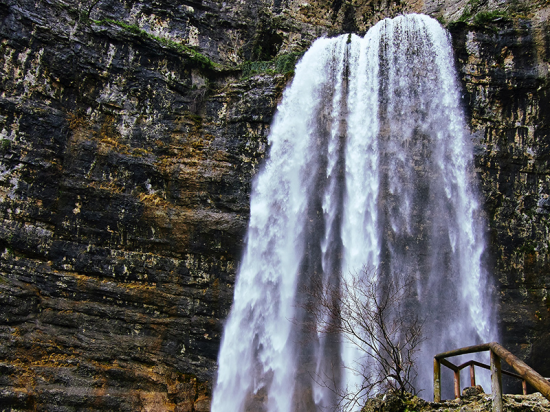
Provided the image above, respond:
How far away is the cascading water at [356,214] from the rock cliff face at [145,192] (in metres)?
0.73

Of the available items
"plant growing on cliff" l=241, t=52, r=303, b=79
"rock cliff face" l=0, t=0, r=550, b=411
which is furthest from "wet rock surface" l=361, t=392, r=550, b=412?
"plant growing on cliff" l=241, t=52, r=303, b=79

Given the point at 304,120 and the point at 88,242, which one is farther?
the point at 304,120

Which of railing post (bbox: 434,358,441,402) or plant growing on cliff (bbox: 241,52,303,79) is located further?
plant growing on cliff (bbox: 241,52,303,79)

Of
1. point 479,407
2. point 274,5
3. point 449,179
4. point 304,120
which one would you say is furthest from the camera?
point 274,5

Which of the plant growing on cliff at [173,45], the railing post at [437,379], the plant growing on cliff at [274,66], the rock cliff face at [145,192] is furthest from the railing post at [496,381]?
the plant growing on cliff at [173,45]

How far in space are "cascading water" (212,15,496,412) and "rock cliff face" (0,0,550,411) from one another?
0.73 metres

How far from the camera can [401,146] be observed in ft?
50.9

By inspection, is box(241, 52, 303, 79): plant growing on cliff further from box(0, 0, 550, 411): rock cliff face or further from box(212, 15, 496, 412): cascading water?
box(212, 15, 496, 412): cascading water

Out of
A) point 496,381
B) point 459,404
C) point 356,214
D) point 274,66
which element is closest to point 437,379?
point 459,404

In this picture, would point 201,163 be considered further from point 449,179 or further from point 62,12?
point 449,179

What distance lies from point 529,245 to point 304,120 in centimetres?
975

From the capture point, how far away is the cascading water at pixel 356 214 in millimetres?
14180

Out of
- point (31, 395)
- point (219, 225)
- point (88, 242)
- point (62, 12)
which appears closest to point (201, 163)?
point (219, 225)

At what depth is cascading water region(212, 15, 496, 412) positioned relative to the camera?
558 inches
